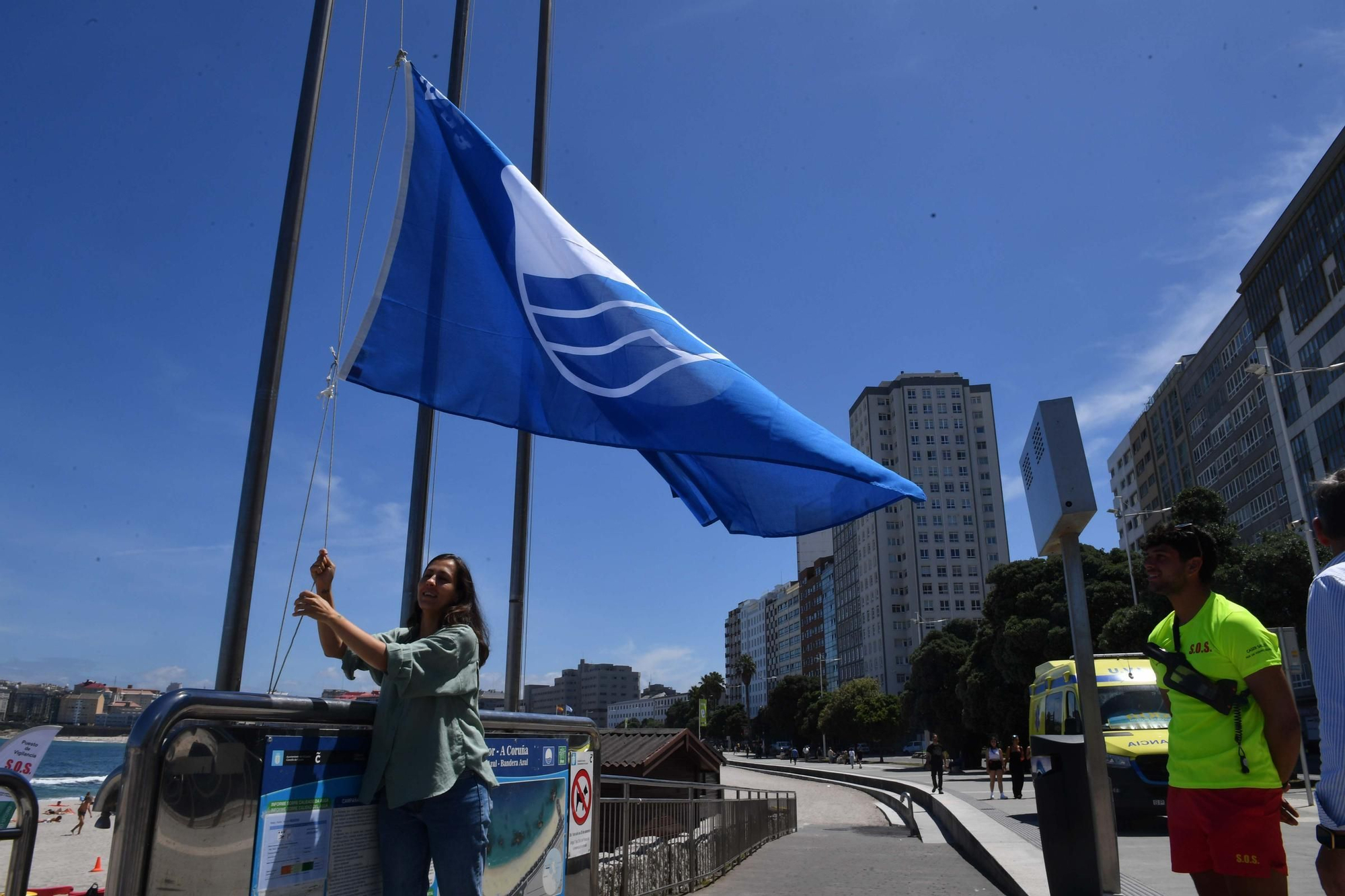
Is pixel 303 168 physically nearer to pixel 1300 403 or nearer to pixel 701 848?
pixel 701 848

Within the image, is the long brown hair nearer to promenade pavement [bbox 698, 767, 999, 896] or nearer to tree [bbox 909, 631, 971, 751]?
promenade pavement [bbox 698, 767, 999, 896]

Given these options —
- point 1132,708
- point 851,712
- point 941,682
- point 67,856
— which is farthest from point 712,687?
point 1132,708

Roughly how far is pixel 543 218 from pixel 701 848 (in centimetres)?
685

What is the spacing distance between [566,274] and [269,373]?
173 centimetres

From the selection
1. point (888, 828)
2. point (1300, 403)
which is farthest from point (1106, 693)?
point (1300, 403)

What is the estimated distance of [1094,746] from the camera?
14.3 feet

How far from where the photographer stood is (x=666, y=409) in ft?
16.5

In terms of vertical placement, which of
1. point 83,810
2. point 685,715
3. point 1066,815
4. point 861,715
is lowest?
point 83,810

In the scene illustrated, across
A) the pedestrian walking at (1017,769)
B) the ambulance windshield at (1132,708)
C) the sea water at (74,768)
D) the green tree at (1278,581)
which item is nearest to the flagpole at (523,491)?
the ambulance windshield at (1132,708)

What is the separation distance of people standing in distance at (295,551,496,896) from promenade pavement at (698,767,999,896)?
569 cm

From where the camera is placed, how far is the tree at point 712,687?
138 metres

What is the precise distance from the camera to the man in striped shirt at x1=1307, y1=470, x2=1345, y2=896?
2.39m

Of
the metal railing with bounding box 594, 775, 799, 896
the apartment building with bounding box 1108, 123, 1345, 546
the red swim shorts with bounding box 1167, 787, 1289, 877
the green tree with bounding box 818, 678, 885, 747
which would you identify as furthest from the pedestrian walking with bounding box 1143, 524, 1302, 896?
the green tree with bounding box 818, 678, 885, 747

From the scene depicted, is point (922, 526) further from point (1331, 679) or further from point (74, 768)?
point (1331, 679)
